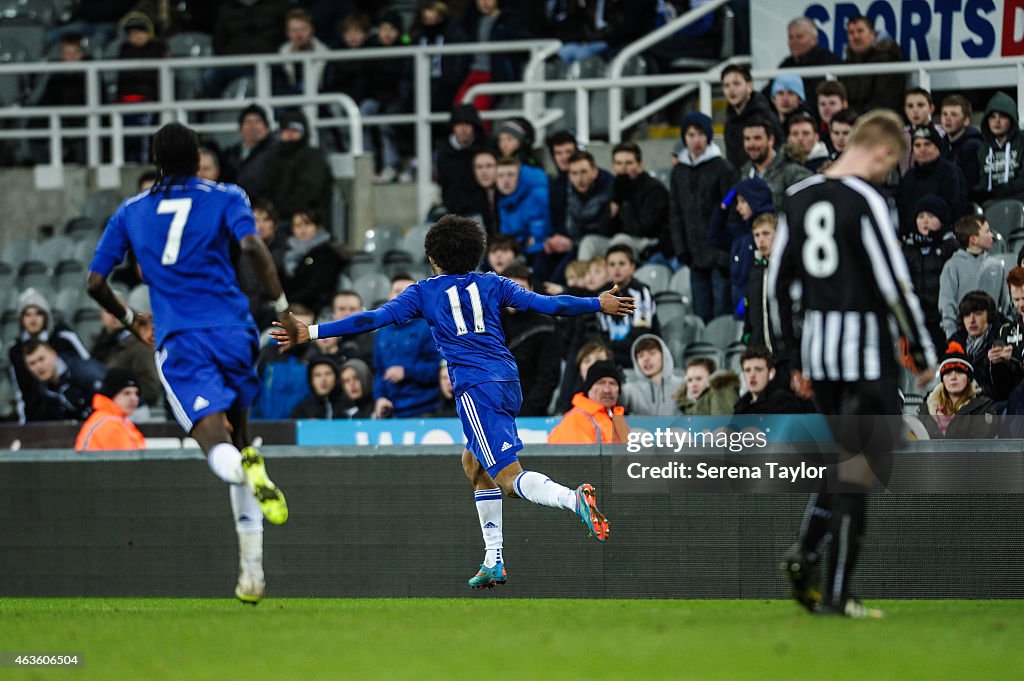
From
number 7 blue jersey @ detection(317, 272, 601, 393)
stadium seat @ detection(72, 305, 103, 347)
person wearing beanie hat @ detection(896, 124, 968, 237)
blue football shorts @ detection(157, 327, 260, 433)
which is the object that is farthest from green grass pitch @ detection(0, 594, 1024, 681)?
stadium seat @ detection(72, 305, 103, 347)

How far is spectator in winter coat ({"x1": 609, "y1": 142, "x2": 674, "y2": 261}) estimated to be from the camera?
48.3 feet

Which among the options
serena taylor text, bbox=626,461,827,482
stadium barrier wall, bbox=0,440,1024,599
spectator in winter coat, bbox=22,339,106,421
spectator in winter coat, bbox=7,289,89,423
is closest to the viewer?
stadium barrier wall, bbox=0,440,1024,599

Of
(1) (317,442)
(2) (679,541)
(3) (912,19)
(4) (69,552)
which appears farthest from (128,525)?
(3) (912,19)

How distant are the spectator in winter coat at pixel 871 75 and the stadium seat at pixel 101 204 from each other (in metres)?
8.21

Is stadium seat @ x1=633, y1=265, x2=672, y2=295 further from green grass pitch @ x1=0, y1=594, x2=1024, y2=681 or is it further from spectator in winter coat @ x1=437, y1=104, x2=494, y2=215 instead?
green grass pitch @ x1=0, y1=594, x2=1024, y2=681

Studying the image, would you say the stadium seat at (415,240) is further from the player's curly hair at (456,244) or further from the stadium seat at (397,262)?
the player's curly hair at (456,244)

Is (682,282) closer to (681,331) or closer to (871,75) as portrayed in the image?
(681,331)

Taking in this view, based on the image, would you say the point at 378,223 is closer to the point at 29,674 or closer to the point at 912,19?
the point at 912,19

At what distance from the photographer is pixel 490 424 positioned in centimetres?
943

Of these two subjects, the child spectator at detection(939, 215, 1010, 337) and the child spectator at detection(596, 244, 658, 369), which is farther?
the child spectator at detection(596, 244, 658, 369)

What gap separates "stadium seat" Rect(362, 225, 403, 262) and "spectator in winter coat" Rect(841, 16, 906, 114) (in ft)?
15.5

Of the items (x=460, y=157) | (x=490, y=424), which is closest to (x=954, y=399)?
(x=490, y=424)

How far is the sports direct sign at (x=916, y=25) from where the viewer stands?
1462 cm

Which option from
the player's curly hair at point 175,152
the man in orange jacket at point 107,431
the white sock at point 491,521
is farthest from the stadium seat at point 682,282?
the player's curly hair at point 175,152
